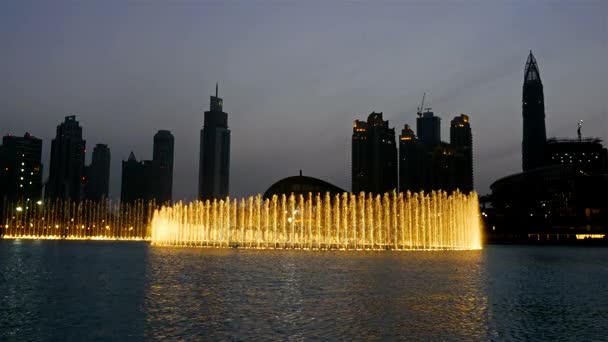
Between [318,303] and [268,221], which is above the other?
[268,221]

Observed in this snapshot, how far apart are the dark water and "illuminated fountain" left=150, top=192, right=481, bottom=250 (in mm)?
40114

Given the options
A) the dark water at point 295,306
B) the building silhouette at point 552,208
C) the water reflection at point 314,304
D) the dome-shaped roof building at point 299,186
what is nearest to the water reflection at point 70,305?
the dark water at point 295,306

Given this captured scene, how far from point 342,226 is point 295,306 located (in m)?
76.3

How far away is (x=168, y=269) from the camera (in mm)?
40844

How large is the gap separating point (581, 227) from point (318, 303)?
15459 centimetres

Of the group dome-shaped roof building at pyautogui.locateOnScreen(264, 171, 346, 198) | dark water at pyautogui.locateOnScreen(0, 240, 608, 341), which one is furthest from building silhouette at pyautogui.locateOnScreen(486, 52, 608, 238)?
dark water at pyautogui.locateOnScreen(0, 240, 608, 341)

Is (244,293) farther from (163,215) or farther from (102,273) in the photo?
(163,215)

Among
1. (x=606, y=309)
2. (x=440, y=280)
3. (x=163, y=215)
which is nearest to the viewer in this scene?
(x=606, y=309)

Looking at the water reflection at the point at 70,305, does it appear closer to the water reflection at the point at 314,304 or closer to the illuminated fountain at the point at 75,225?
the water reflection at the point at 314,304

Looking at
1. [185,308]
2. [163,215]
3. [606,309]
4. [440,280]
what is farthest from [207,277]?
[163,215]

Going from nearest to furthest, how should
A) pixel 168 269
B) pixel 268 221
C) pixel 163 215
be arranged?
1. pixel 168 269
2. pixel 268 221
3. pixel 163 215

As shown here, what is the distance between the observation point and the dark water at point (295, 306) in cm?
1858

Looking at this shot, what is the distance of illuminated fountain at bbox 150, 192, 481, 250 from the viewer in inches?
3209

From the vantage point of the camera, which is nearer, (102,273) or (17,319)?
(17,319)
